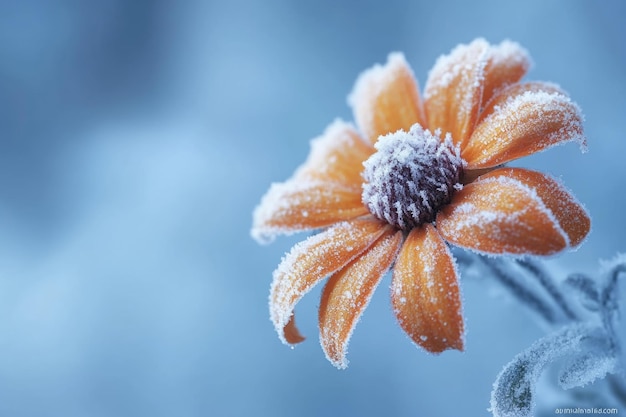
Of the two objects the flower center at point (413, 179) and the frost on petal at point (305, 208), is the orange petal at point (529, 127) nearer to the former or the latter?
the flower center at point (413, 179)

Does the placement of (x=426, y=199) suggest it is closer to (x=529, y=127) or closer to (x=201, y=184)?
(x=529, y=127)

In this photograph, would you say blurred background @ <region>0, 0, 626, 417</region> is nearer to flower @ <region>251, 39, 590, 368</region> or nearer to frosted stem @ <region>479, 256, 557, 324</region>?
frosted stem @ <region>479, 256, 557, 324</region>

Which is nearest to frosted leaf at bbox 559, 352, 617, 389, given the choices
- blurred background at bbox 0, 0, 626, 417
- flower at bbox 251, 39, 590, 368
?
flower at bbox 251, 39, 590, 368

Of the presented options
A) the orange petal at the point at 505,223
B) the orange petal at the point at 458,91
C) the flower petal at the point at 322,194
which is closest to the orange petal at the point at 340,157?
the flower petal at the point at 322,194

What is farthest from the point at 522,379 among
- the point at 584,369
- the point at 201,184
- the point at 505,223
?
the point at 201,184

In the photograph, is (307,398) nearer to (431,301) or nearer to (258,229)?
(258,229)

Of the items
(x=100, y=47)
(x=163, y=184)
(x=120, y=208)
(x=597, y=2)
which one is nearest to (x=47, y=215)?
(x=120, y=208)

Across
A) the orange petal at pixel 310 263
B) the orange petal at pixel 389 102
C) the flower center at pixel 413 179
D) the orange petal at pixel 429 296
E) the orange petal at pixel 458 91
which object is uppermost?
the orange petal at pixel 389 102
